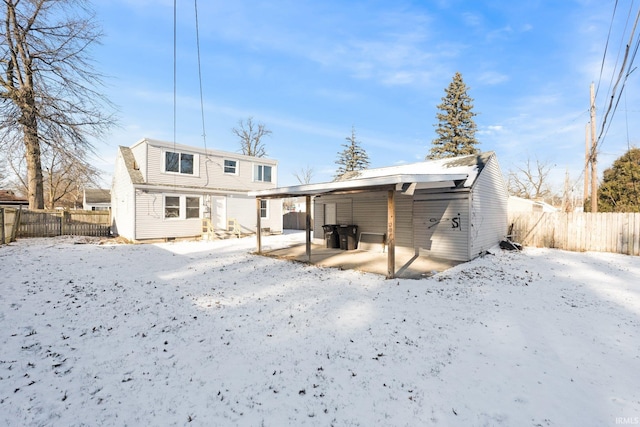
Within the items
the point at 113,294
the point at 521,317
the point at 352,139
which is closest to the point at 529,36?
the point at 521,317

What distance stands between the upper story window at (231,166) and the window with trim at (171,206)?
3602 millimetres

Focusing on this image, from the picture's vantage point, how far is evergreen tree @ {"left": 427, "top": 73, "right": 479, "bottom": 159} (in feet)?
87.9

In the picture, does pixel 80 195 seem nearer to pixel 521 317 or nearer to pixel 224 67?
pixel 224 67

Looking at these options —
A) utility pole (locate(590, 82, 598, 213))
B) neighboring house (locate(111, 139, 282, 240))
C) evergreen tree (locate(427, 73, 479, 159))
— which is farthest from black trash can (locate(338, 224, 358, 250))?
evergreen tree (locate(427, 73, 479, 159))

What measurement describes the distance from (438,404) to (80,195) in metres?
62.5

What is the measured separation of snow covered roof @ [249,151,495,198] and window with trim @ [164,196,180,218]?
23.1 feet

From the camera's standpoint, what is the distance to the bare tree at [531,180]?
3334cm

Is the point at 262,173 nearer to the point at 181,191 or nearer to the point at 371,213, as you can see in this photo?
the point at 181,191

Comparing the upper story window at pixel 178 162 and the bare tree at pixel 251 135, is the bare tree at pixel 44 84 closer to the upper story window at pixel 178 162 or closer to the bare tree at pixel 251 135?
the upper story window at pixel 178 162

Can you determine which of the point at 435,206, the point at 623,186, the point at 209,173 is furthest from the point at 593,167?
the point at 209,173

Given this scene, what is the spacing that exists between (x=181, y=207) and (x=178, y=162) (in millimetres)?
2623

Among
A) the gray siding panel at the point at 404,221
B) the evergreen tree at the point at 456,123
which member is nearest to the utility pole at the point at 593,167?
the gray siding panel at the point at 404,221

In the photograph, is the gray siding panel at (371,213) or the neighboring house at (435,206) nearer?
the neighboring house at (435,206)

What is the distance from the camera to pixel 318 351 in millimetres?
3742
